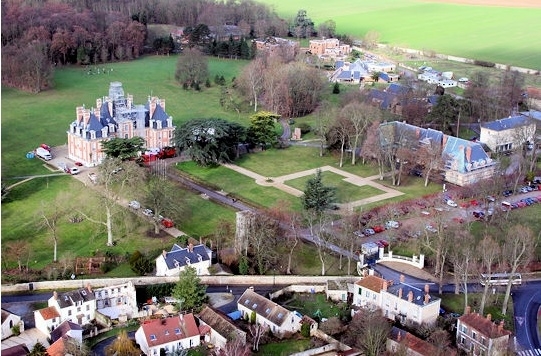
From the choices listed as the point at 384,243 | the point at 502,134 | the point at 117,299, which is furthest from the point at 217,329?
the point at 502,134

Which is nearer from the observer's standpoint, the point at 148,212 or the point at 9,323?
the point at 9,323

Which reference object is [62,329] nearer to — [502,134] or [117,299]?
[117,299]

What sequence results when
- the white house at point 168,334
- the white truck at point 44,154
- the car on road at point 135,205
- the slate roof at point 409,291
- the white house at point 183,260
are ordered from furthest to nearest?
the white truck at point 44,154, the car on road at point 135,205, the white house at point 183,260, the slate roof at point 409,291, the white house at point 168,334

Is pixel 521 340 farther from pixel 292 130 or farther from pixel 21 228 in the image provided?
pixel 292 130

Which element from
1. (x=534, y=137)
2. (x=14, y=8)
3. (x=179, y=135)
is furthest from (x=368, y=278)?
(x=14, y=8)

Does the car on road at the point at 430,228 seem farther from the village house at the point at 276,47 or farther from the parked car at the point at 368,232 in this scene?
the village house at the point at 276,47

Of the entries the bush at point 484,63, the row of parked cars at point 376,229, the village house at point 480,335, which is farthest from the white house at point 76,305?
the bush at point 484,63

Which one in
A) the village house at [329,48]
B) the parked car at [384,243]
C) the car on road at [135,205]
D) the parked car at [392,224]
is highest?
the village house at [329,48]
